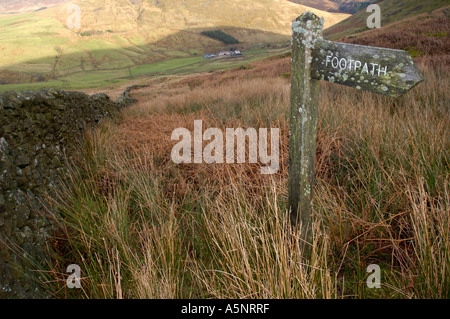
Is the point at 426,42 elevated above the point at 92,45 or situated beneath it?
situated beneath

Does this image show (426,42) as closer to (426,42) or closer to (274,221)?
(426,42)

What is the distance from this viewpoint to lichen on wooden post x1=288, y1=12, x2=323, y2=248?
1979 millimetres

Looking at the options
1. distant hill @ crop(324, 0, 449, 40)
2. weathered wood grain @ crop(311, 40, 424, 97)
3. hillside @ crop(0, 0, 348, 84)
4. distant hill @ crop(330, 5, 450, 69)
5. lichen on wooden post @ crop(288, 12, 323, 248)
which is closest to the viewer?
weathered wood grain @ crop(311, 40, 424, 97)

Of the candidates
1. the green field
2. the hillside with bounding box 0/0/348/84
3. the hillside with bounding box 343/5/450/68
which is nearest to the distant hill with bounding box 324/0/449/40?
the green field

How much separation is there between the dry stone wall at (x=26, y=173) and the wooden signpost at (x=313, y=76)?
212 cm

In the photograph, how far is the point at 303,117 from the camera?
2.06 m

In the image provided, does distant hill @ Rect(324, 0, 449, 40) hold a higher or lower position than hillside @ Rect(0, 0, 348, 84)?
lower

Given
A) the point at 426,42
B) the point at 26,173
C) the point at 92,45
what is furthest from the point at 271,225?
the point at 92,45

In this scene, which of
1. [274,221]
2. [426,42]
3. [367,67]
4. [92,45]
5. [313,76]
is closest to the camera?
[367,67]

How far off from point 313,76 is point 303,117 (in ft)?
0.99

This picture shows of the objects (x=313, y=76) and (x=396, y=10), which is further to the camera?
(x=396, y=10)

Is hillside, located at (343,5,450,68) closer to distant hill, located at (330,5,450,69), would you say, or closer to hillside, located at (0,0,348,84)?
distant hill, located at (330,5,450,69)

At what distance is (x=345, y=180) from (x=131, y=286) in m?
2.49
